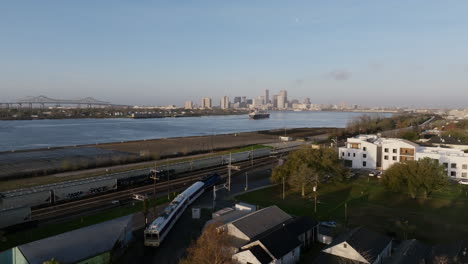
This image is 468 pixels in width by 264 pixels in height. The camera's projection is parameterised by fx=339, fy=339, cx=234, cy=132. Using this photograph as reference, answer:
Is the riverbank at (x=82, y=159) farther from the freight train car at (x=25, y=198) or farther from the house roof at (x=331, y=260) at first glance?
the house roof at (x=331, y=260)

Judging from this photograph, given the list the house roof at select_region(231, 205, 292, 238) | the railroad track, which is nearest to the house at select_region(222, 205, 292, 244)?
the house roof at select_region(231, 205, 292, 238)

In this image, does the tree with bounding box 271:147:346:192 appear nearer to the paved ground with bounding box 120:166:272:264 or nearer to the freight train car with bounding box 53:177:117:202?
the paved ground with bounding box 120:166:272:264

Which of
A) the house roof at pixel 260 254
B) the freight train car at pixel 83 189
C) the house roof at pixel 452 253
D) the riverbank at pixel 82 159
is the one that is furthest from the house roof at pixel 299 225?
the riverbank at pixel 82 159

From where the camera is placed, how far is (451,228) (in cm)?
1056

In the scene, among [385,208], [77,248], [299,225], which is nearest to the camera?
[77,248]

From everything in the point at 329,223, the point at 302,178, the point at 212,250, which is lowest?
the point at 329,223

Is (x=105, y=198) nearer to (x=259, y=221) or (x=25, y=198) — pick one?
(x=25, y=198)

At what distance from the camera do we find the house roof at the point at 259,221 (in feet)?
27.9

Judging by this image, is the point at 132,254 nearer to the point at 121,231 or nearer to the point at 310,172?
the point at 121,231

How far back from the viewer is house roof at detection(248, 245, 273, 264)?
7.20 m

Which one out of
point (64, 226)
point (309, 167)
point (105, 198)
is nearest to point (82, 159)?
point (105, 198)

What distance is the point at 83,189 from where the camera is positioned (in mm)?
13688

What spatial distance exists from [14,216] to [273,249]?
7.87 m

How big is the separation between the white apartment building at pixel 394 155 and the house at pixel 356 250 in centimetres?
1263
